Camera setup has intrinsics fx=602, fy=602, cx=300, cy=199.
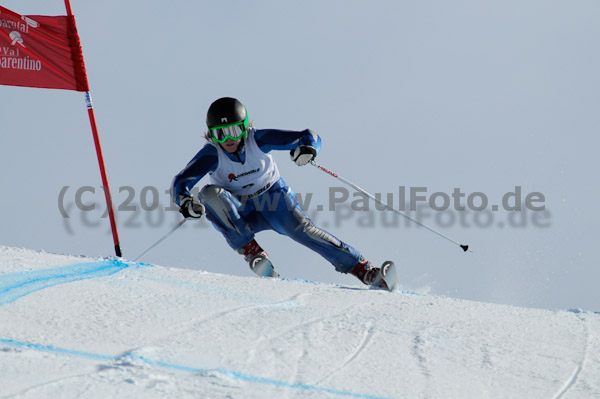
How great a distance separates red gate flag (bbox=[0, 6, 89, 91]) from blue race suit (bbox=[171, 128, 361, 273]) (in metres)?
2.02

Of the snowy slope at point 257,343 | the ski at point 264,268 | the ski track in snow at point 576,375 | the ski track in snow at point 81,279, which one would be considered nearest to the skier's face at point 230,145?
the ski at point 264,268

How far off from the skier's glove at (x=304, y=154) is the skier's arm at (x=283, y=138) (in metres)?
0.09

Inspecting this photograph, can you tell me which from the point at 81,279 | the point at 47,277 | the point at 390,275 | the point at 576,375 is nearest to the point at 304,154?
the point at 390,275

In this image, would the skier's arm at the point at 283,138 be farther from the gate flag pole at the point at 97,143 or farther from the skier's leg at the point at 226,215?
the gate flag pole at the point at 97,143

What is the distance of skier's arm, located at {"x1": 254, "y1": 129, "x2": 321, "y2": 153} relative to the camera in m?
5.05

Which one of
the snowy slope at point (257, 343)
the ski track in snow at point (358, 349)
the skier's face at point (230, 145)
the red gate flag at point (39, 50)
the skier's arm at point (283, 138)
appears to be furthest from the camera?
the red gate flag at point (39, 50)

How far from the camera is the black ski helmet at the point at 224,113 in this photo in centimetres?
487

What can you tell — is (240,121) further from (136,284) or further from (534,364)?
(534,364)

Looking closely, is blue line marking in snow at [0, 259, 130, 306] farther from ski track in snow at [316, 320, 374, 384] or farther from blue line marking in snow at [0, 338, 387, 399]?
ski track in snow at [316, 320, 374, 384]

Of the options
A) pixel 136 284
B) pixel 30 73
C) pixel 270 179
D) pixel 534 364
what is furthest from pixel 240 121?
pixel 534 364

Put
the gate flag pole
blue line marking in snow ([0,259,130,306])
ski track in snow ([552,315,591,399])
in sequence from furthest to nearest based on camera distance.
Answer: the gate flag pole
blue line marking in snow ([0,259,130,306])
ski track in snow ([552,315,591,399])

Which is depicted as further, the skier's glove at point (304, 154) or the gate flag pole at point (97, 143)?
the gate flag pole at point (97, 143)

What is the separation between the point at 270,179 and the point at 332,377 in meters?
2.95

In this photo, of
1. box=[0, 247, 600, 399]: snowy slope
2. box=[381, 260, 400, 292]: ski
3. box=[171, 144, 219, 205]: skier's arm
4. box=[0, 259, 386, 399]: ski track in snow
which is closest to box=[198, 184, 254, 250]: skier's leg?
box=[171, 144, 219, 205]: skier's arm
